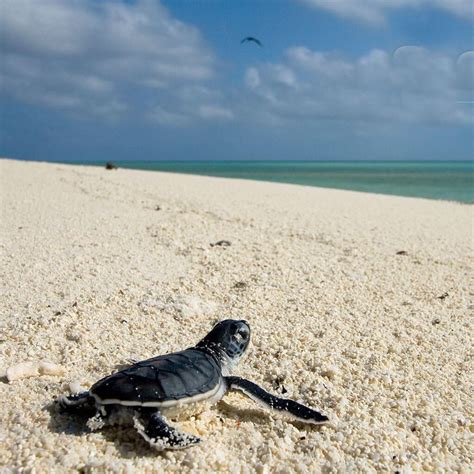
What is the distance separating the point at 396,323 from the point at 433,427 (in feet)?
4.85

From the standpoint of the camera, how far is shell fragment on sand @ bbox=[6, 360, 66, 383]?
287cm

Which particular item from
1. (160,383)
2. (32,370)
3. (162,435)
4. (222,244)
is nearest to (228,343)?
(160,383)

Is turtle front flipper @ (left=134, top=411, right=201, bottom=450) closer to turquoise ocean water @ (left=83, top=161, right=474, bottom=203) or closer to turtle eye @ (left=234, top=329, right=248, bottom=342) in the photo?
turtle eye @ (left=234, top=329, right=248, bottom=342)

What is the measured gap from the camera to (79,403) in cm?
246

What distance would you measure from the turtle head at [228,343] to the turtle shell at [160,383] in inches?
11.7

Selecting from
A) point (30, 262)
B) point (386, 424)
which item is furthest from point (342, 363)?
point (30, 262)

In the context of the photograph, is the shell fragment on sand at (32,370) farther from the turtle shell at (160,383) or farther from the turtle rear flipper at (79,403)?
the turtle shell at (160,383)

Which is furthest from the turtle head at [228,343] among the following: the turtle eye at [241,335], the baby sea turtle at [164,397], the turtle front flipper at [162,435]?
the turtle front flipper at [162,435]

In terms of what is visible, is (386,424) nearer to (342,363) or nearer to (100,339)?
(342,363)

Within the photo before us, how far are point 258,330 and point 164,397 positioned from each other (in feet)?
4.96

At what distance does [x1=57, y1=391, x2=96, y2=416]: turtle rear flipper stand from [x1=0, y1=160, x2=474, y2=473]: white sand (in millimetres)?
58

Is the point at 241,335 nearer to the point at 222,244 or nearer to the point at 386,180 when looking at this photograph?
the point at 222,244

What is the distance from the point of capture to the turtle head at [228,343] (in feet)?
9.68

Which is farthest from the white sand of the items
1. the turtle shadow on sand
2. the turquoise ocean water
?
the turquoise ocean water
